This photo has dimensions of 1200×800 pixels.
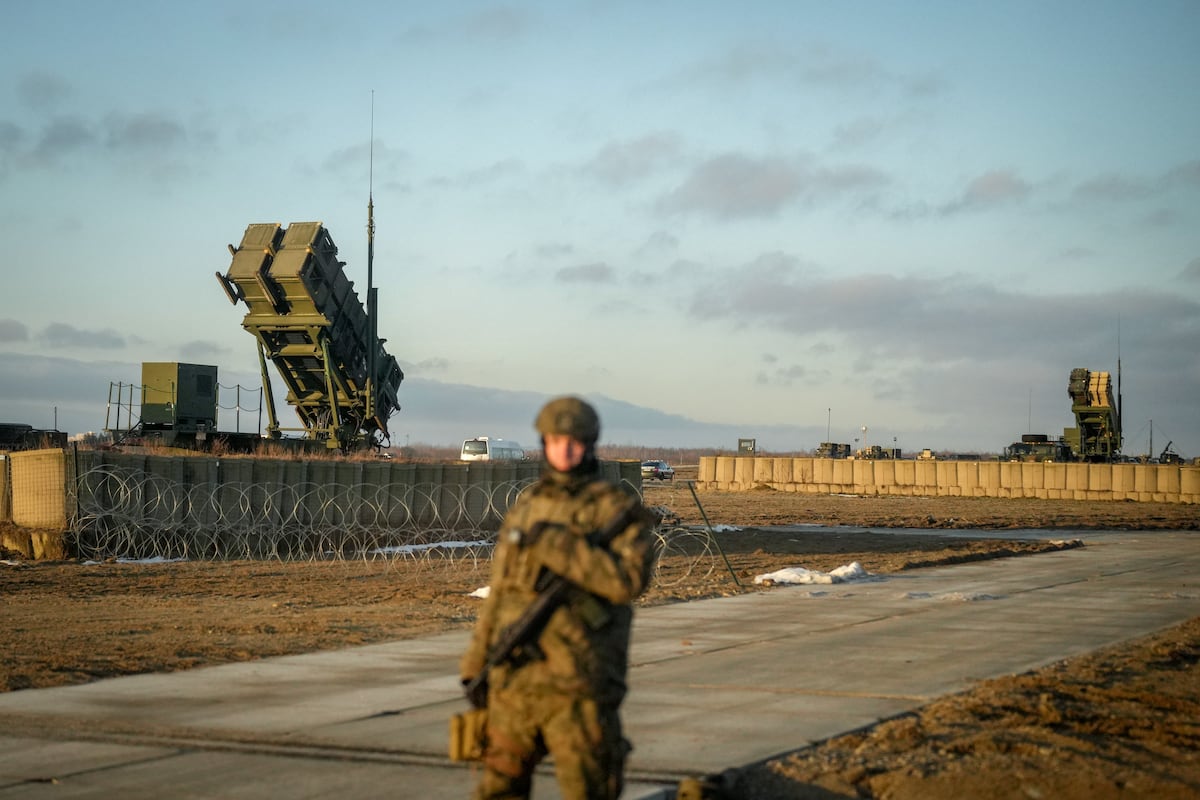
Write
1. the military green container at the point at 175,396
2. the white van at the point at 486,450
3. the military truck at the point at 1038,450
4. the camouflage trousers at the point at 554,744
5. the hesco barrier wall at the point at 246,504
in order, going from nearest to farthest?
the camouflage trousers at the point at 554,744 → the hesco barrier wall at the point at 246,504 → the military green container at the point at 175,396 → the white van at the point at 486,450 → the military truck at the point at 1038,450

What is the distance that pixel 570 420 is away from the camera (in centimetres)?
478

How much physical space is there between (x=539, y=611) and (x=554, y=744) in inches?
18.8

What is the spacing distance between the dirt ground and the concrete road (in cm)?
49

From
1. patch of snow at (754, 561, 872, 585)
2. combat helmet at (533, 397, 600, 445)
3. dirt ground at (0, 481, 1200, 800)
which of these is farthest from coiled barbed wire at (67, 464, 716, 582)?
combat helmet at (533, 397, 600, 445)

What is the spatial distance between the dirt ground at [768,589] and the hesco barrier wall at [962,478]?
25290 millimetres

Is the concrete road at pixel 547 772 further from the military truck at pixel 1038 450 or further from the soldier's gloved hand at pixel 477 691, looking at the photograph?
the military truck at pixel 1038 450

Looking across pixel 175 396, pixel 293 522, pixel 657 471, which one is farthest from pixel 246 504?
pixel 657 471

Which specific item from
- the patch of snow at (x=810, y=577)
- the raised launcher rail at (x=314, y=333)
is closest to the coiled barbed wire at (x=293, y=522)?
the patch of snow at (x=810, y=577)

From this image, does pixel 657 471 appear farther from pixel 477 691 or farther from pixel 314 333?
pixel 477 691

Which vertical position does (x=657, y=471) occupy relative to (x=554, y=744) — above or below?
above

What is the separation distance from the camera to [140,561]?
22.0 metres

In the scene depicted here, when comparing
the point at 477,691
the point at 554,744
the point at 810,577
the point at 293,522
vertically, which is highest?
the point at 477,691

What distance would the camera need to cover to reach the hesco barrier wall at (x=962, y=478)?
2005 inches

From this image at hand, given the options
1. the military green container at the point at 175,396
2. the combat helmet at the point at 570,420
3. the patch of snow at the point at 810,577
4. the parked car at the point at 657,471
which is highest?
the military green container at the point at 175,396
